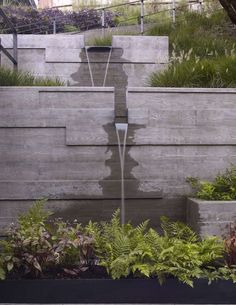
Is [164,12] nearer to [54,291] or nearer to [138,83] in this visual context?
[138,83]

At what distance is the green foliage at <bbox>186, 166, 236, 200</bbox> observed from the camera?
6.38 meters

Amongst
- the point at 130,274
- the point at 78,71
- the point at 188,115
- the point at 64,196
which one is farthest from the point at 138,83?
the point at 130,274

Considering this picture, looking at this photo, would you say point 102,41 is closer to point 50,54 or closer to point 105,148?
point 50,54

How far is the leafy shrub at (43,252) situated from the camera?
A: 4.92m

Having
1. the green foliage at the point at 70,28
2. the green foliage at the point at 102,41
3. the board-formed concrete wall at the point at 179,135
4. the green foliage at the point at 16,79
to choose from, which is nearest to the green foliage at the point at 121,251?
the board-formed concrete wall at the point at 179,135

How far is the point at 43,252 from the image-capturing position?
495 cm

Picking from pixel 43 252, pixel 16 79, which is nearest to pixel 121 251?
pixel 43 252

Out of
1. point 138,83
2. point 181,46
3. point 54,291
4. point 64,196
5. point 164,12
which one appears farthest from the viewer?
point 164,12

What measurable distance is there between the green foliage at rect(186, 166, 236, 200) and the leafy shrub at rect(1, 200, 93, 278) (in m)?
1.86

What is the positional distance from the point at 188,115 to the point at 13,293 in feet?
10.9

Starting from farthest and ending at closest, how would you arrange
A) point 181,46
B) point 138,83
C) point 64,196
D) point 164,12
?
1. point 164,12
2. point 181,46
3. point 138,83
4. point 64,196

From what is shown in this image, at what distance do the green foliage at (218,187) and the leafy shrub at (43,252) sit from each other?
1858 millimetres

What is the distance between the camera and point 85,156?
6.93 meters

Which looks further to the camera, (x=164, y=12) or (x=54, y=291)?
(x=164, y=12)
